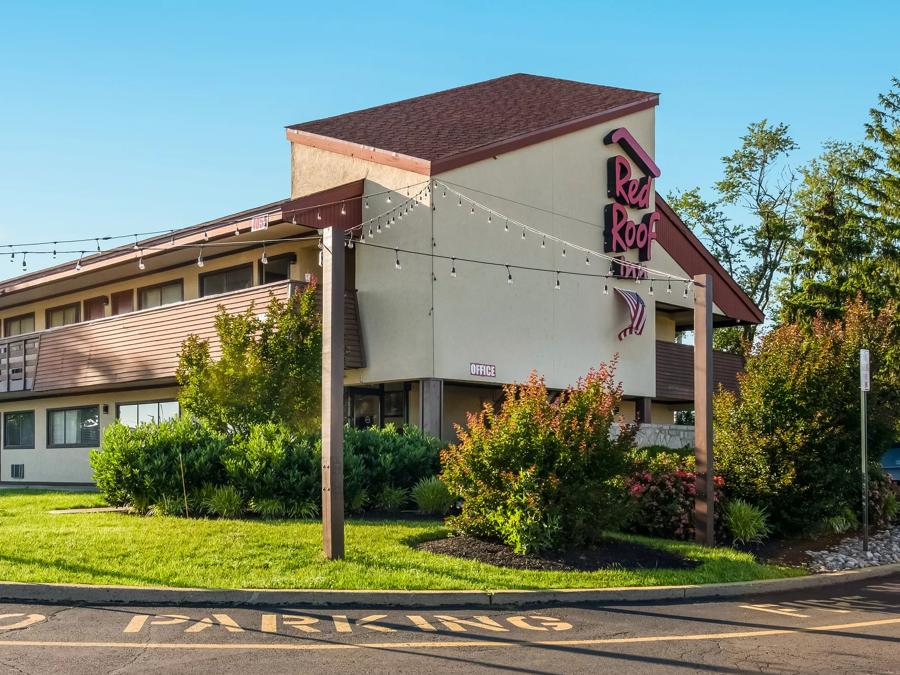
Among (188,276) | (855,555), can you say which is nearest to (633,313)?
(855,555)

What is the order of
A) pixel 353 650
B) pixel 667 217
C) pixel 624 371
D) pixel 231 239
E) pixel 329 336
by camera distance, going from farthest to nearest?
pixel 667 217 < pixel 624 371 < pixel 231 239 < pixel 329 336 < pixel 353 650

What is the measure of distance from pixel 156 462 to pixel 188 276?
1141 centimetres

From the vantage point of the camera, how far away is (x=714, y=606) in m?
11.2

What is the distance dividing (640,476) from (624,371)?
1017 centimetres

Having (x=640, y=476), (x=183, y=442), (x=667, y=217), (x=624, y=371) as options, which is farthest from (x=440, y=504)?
(x=667, y=217)

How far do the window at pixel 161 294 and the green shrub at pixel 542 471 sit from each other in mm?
15174

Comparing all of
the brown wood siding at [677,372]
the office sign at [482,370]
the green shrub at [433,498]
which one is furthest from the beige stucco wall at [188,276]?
the brown wood siding at [677,372]

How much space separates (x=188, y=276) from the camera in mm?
26609

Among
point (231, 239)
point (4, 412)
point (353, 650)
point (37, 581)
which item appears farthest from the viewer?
point (4, 412)

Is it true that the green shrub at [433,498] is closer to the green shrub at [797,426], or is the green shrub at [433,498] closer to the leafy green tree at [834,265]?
the green shrub at [797,426]

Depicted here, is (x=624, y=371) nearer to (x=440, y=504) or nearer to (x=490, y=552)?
(x=440, y=504)

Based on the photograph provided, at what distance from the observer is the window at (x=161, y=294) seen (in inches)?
1068

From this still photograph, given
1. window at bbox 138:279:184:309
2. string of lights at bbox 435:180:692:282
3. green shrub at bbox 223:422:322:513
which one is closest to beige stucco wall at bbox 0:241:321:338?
window at bbox 138:279:184:309

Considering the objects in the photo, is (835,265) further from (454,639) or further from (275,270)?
(454,639)
